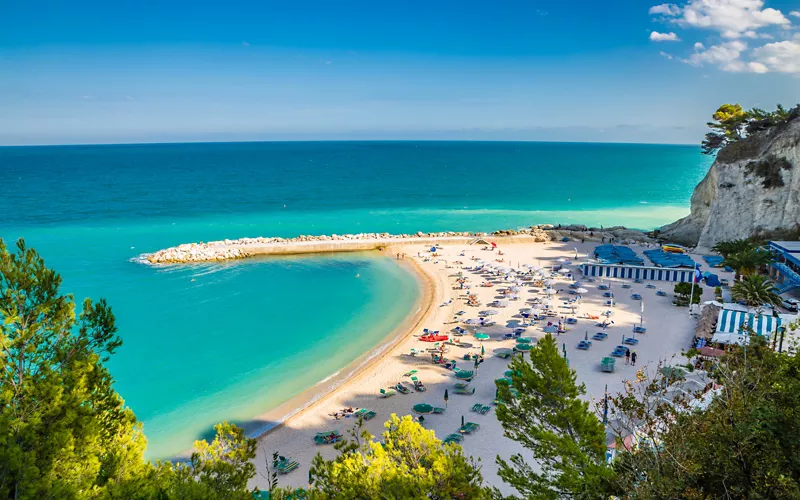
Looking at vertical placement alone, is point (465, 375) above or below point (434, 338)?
below

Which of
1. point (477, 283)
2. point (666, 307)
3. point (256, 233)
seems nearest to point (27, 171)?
point (256, 233)

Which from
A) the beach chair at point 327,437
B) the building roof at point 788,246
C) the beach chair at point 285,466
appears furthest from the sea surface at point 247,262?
the building roof at point 788,246

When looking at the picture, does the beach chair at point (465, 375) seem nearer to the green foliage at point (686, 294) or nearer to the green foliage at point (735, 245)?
the green foliage at point (686, 294)

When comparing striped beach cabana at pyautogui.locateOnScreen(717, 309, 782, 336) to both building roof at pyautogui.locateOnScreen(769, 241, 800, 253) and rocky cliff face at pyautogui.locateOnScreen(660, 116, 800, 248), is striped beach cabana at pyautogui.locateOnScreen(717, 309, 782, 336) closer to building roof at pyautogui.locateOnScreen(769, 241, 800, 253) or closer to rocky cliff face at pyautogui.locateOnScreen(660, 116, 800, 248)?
building roof at pyautogui.locateOnScreen(769, 241, 800, 253)

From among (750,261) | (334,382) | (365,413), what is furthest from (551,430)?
(750,261)

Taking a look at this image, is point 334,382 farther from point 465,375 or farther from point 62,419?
point 62,419

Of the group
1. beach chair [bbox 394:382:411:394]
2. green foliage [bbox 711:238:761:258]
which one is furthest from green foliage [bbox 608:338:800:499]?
green foliage [bbox 711:238:761:258]
